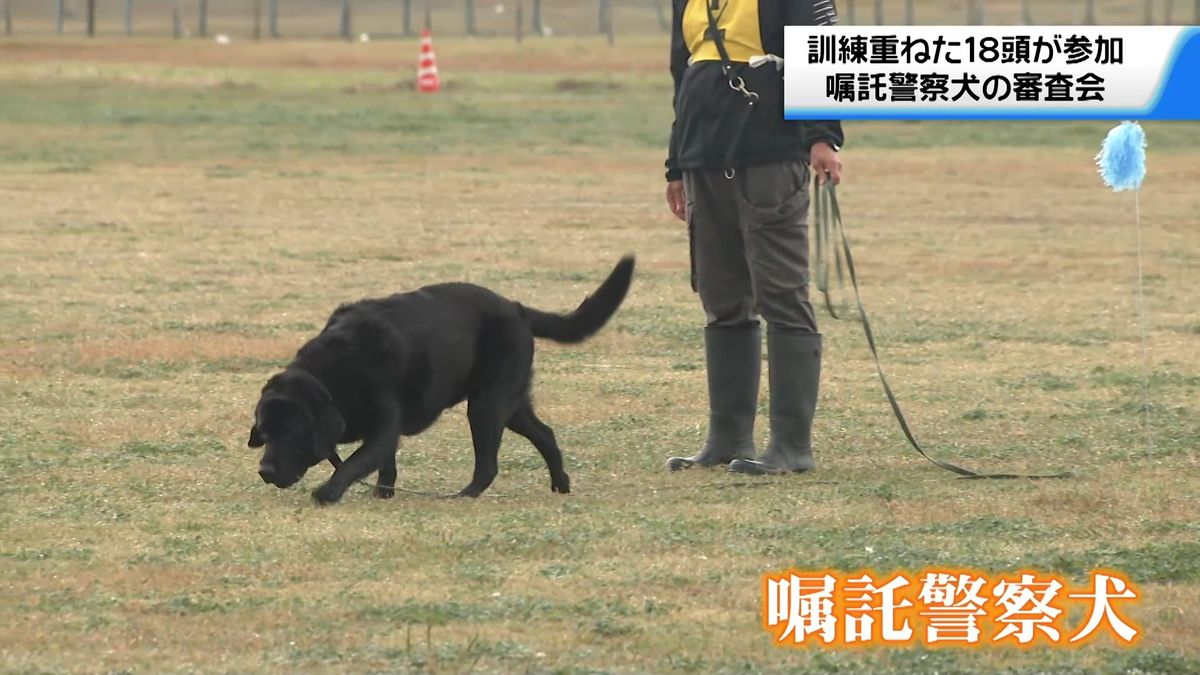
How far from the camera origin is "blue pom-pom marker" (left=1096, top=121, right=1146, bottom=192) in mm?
7676

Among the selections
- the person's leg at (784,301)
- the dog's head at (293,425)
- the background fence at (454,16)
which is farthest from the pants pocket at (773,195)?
the background fence at (454,16)

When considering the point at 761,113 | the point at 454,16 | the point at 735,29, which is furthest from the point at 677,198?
the point at 454,16

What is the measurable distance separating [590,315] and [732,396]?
0.59 metres

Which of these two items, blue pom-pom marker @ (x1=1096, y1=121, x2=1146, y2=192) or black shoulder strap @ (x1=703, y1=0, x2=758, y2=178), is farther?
blue pom-pom marker @ (x1=1096, y1=121, x2=1146, y2=192)

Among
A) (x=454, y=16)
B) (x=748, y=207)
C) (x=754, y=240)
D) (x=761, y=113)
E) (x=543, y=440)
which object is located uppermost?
(x=454, y=16)

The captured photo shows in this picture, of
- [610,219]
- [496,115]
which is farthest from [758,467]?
[496,115]

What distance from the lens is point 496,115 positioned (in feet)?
91.2

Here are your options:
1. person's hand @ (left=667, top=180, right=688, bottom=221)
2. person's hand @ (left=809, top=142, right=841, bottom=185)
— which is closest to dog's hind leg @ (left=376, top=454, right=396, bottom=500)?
person's hand @ (left=667, top=180, right=688, bottom=221)

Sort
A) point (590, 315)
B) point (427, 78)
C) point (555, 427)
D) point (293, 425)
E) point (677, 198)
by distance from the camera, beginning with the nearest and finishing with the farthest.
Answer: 1. point (293, 425)
2. point (590, 315)
3. point (677, 198)
4. point (555, 427)
5. point (427, 78)

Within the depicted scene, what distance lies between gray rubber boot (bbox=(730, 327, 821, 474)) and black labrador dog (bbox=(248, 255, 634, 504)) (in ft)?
2.40

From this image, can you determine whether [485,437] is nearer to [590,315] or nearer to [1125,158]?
[590,315]

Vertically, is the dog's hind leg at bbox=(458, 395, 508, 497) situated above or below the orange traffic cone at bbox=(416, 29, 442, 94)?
below

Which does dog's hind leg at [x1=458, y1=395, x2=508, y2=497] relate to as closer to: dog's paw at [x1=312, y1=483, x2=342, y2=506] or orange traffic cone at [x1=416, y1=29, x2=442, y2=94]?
dog's paw at [x1=312, y1=483, x2=342, y2=506]

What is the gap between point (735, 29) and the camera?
23.9 feet
